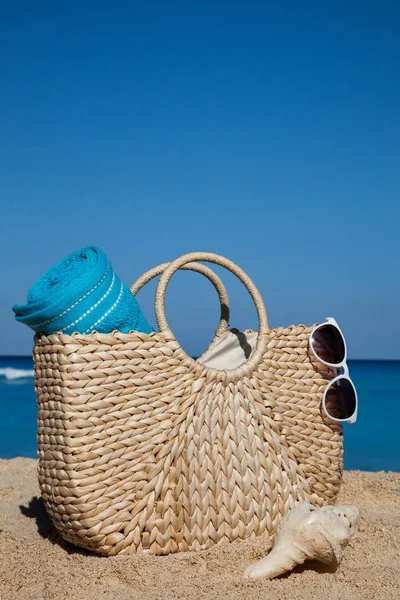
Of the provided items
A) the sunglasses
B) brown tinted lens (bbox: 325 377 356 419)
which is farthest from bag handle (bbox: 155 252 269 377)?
brown tinted lens (bbox: 325 377 356 419)

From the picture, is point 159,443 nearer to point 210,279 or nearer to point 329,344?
point 329,344

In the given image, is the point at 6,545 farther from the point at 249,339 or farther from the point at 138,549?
the point at 249,339

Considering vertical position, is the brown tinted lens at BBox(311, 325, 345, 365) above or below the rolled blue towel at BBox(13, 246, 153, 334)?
below

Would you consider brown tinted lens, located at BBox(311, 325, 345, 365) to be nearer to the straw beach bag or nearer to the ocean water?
the straw beach bag

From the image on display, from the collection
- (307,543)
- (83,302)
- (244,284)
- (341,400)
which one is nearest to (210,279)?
(244,284)

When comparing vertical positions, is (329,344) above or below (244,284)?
below

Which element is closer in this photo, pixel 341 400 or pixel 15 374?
pixel 341 400

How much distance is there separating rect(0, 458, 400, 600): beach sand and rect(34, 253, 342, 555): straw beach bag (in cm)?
11

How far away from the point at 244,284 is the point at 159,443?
0.79 metres

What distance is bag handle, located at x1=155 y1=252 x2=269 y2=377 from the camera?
2697 mm

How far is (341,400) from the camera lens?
2.99m

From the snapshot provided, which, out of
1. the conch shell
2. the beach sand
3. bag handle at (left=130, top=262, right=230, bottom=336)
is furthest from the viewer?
bag handle at (left=130, top=262, right=230, bottom=336)

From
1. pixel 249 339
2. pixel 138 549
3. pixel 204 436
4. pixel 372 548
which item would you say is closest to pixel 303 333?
pixel 249 339

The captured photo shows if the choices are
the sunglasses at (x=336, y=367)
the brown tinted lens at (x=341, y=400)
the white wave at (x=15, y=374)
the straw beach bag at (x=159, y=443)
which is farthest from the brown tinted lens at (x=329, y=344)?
the white wave at (x=15, y=374)
